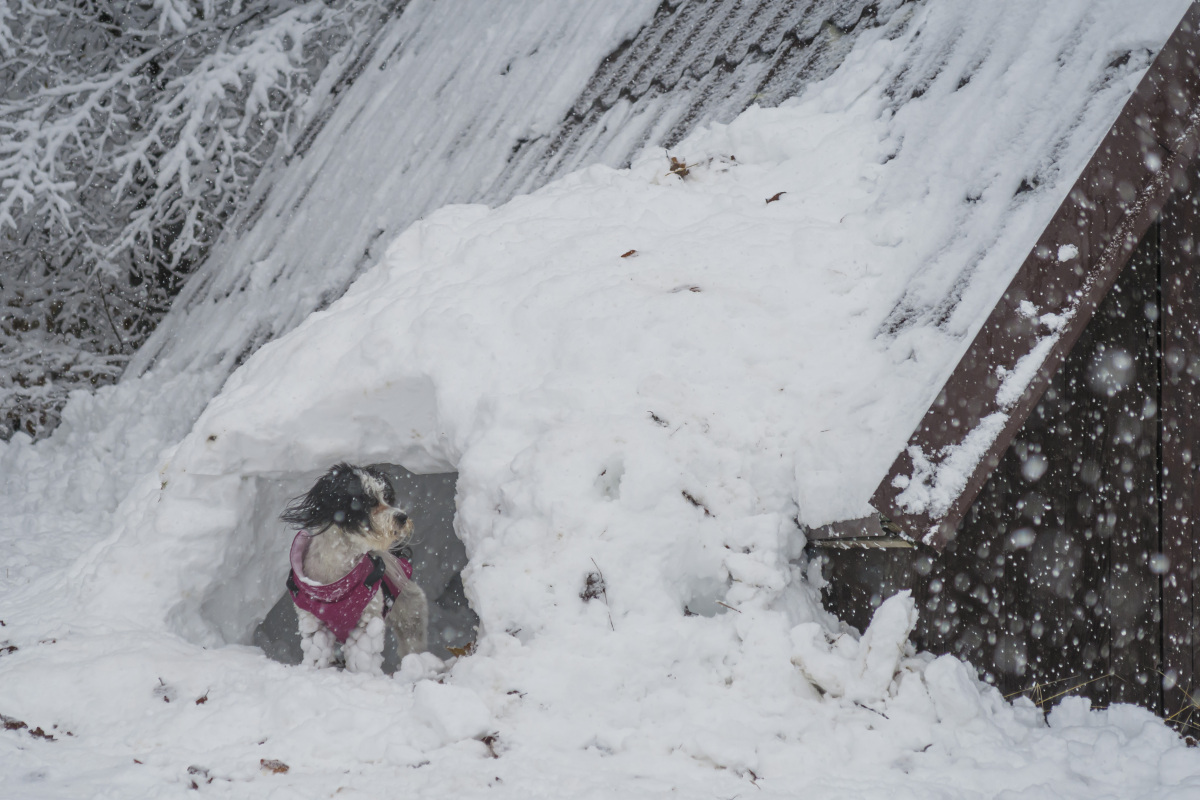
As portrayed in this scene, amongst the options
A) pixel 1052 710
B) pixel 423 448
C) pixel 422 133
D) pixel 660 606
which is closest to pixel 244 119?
pixel 422 133

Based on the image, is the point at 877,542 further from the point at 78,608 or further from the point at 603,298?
the point at 78,608

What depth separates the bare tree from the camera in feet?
25.4

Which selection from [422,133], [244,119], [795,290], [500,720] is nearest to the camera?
[500,720]

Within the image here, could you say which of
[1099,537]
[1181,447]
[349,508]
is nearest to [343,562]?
[349,508]

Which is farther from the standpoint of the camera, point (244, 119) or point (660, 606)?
point (244, 119)

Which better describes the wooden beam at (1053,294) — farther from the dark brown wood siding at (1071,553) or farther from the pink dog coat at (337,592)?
the pink dog coat at (337,592)

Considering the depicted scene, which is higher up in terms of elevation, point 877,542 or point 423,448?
point 877,542

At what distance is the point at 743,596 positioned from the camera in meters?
2.93

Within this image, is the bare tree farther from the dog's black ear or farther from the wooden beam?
the wooden beam

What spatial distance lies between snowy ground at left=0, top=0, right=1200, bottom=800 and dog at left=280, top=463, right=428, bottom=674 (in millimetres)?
205

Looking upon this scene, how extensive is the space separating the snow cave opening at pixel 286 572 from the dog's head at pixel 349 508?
13.8 inches

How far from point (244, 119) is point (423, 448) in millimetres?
5262

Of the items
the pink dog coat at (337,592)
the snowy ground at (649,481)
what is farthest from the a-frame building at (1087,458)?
the pink dog coat at (337,592)

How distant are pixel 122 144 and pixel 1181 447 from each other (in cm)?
925
